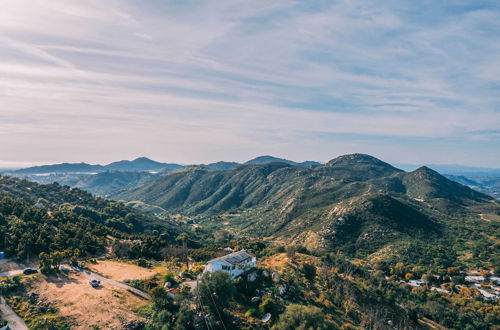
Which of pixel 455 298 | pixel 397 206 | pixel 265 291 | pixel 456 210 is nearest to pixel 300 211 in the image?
pixel 397 206

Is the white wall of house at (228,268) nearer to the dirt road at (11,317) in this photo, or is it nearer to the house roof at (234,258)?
the house roof at (234,258)

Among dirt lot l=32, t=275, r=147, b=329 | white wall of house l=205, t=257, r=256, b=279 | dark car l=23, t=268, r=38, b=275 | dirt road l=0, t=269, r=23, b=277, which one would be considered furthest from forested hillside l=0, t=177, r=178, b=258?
white wall of house l=205, t=257, r=256, b=279

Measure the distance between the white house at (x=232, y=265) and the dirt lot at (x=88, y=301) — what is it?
1398 cm

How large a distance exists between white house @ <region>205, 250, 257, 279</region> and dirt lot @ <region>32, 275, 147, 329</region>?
551 inches

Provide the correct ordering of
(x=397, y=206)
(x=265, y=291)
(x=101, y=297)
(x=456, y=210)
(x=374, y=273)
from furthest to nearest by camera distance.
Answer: (x=456, y=210) < (x=397, y=206) < (x=374, y=273) < (x=265, y=291) < (x=101, y=297)

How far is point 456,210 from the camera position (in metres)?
176

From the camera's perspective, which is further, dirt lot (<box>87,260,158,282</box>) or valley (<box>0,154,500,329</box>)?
dirt lot (<box>87,260,158,282</box>)

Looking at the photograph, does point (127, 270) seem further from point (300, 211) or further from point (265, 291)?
point (300, 211)

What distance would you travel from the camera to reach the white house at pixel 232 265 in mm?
54188

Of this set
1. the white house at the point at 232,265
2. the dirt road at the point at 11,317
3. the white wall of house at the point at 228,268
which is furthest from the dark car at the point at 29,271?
the white wall of house at the point at 228,268

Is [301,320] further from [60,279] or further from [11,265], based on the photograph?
[11,265]

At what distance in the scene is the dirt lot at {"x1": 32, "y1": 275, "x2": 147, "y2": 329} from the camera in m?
40.0

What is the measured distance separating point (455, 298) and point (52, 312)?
8840 centimetres

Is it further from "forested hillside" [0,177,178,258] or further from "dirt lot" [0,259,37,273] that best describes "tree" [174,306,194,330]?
"forested hillside" [0,177,178,258]
